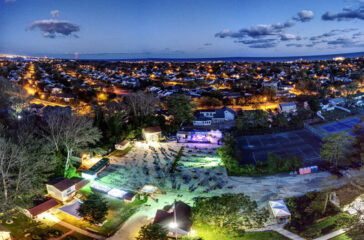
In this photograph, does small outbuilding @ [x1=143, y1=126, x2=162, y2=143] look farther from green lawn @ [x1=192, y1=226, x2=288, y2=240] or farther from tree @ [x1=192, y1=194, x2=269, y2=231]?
green lawn @ [x1=192, y1=226, x2=288, y2=240]

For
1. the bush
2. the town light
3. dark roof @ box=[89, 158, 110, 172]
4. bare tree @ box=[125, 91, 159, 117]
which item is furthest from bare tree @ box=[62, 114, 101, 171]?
the bush

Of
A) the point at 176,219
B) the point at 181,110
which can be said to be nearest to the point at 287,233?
the point at 176,219

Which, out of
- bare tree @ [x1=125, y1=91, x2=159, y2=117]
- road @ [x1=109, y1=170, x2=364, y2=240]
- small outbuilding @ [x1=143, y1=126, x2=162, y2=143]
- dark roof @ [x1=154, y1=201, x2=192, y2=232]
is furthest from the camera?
bare tree @ [x1=125, y1=91, x2=159, y2=117]

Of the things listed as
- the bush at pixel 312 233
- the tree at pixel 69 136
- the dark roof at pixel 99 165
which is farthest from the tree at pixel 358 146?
the tree at pixel 69 136

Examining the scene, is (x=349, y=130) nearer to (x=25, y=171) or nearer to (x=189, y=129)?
(x=189, y=129)

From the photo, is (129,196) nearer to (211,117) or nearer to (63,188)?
(63,188)

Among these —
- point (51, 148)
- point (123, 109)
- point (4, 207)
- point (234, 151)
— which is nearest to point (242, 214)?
point (234, 151)

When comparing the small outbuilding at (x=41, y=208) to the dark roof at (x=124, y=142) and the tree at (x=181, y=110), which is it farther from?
the tree at (x=181, y=110)
